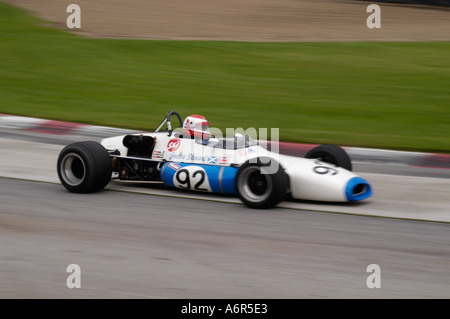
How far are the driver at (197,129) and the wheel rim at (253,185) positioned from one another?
87cm

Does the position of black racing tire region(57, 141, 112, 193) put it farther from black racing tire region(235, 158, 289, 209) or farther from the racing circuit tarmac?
black racing tire region(235, 158, 289, 209)

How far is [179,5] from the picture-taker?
25.0 m

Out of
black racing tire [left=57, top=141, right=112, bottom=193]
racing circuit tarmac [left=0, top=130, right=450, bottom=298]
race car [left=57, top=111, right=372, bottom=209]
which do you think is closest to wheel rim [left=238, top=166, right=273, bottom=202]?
race car [left=57, top=111, right=372, bottom=209]

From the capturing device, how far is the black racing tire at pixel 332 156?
26.8 ft

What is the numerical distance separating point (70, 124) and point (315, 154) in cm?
537

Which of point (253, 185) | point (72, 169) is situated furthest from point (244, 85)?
point (253, 185)

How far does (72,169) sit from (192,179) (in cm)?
Result: 147

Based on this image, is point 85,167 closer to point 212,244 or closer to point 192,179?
point 192,179

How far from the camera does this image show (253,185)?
7539mm

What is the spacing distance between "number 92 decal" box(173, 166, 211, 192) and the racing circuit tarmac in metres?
0.12

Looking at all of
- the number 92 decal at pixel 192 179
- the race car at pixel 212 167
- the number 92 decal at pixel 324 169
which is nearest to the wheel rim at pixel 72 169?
the race car at pixel 212 167

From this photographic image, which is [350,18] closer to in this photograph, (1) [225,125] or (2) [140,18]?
(2) [140,18]

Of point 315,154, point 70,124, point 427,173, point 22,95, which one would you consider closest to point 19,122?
point 70,124

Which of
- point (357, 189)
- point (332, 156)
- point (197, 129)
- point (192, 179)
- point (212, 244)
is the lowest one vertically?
point (212, 244)
